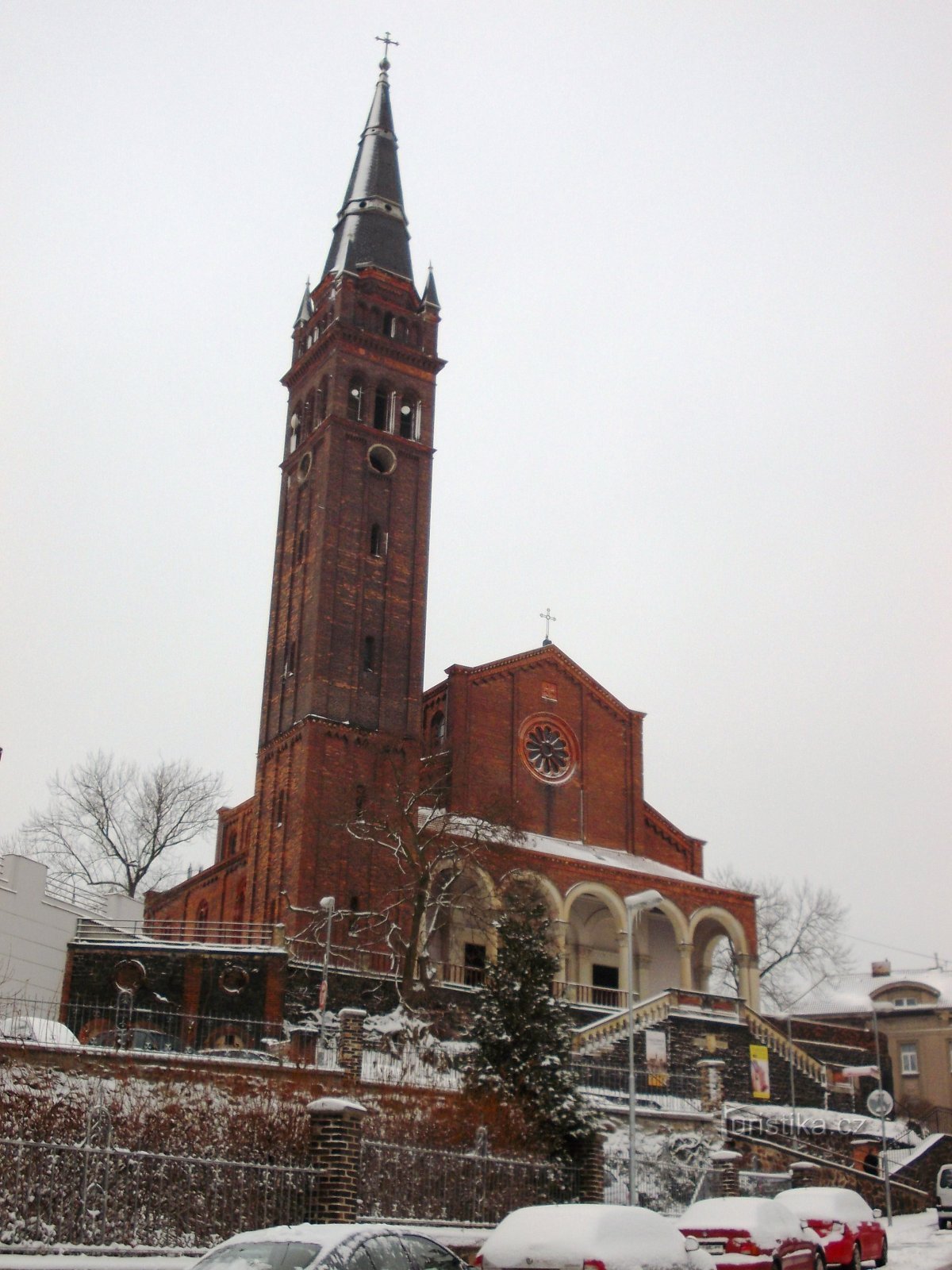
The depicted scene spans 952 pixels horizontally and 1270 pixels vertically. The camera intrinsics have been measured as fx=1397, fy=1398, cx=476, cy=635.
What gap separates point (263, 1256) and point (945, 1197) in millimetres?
24996

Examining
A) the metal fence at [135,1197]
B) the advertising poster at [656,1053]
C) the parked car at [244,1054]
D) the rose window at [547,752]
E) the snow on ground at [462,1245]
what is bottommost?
the snow on ground at [462,1245]

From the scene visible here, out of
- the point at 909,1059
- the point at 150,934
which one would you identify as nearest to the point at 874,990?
the point at 909,1059

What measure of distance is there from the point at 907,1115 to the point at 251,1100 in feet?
138

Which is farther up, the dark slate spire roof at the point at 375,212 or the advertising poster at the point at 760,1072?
the dark slate spire roof at the point at 375,212

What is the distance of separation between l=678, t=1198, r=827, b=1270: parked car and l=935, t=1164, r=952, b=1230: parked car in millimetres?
12596

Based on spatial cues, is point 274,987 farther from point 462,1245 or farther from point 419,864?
point 462,1245

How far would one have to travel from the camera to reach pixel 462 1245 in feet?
63.2

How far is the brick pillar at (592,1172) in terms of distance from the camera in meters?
23.3

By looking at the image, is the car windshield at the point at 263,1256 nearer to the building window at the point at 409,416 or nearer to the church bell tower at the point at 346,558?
the church bell tower at the point at 346,558

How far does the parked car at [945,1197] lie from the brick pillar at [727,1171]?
295 inches

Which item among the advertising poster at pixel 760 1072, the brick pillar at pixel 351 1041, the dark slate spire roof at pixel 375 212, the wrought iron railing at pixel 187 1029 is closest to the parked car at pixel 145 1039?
the wrought iron railing at pixel 187 1029

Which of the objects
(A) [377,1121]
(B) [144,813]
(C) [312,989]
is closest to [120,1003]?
(C) [312,989]

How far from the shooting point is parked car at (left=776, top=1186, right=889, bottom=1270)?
74.0ft

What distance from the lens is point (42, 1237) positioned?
15281mm
